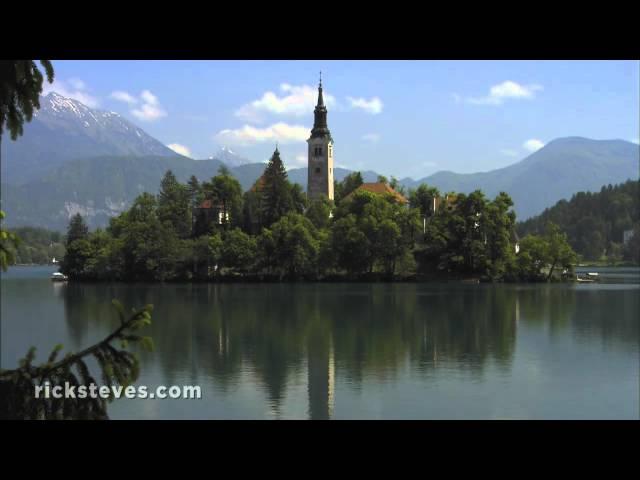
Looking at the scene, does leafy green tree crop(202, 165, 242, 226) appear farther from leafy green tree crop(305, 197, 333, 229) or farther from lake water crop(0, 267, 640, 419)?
lake water crop(0, 267, 640, 419)

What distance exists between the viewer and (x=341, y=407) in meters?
19.1

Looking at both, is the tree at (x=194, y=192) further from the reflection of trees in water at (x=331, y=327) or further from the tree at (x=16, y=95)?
the tree at (x=16, y=95)

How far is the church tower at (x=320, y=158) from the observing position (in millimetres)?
97938

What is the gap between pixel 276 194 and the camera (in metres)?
83.9

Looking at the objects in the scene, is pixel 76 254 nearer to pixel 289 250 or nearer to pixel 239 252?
pixel 239 252

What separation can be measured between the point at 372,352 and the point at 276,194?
Answer: 2232 inches

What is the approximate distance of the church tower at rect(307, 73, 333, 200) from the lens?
97938 millimetres

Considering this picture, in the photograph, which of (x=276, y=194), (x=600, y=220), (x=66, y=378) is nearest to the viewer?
(x=66, y=378)

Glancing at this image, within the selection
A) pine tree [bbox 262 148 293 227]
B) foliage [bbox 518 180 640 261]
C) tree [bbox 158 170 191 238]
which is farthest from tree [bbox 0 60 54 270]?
foliage [bbox 518 180 640 261]

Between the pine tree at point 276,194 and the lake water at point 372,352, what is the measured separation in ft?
95.0

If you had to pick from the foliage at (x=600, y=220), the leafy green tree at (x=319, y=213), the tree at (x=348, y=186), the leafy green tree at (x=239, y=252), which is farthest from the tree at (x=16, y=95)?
the foliage at (x=600, y=220)

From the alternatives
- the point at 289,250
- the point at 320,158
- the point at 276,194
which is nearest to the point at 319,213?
the point at 276,194

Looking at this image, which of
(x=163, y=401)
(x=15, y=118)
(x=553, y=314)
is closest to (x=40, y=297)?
(x=553, y=314)
